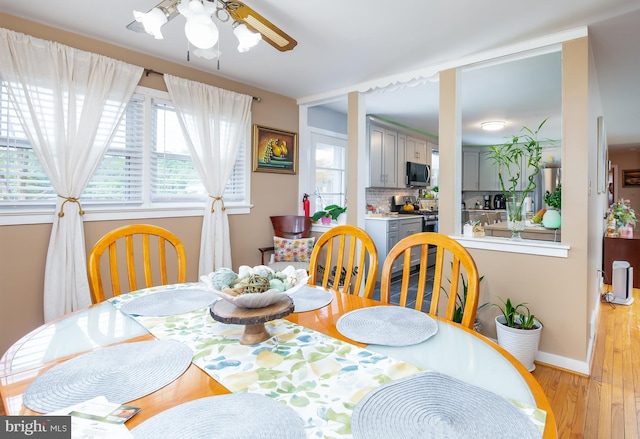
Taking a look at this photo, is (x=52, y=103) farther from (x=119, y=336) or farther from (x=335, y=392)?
(x=335, y=392)

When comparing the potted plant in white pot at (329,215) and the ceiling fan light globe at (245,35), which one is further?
the potted plant in white pot at (329,215)

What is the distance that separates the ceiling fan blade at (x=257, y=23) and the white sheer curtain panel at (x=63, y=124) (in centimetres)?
145

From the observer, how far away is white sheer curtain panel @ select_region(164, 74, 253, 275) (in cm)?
297

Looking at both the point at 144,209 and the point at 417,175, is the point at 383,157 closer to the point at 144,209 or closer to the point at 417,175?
the point at 417,175

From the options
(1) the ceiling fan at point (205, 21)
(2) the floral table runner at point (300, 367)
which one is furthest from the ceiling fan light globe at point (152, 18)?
(2) the floral table runner at point (300, 367)

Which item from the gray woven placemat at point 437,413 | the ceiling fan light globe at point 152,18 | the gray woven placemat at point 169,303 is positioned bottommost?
the gray woven placemat at point 437,413

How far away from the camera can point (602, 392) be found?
2.11 m

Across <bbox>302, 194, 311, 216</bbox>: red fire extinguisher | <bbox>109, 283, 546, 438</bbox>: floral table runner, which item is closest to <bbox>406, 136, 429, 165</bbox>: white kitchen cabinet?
<bbox>302, 194, 311, 216</bbox>: red fire extinguisher

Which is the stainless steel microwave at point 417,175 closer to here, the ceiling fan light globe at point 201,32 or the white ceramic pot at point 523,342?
the white ceramic pot at point 523,342

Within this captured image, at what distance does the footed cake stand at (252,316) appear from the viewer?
Answer: 0.98 m

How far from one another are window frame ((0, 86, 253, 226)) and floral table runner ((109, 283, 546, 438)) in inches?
67.8

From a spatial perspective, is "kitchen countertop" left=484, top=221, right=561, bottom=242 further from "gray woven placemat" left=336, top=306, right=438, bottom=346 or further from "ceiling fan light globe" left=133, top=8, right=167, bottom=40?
"ceiling fan light globe" left=133, top=8, right=167, bottom=40

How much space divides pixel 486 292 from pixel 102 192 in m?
3.12

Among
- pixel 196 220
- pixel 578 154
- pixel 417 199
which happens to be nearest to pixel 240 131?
pixel 196 220
